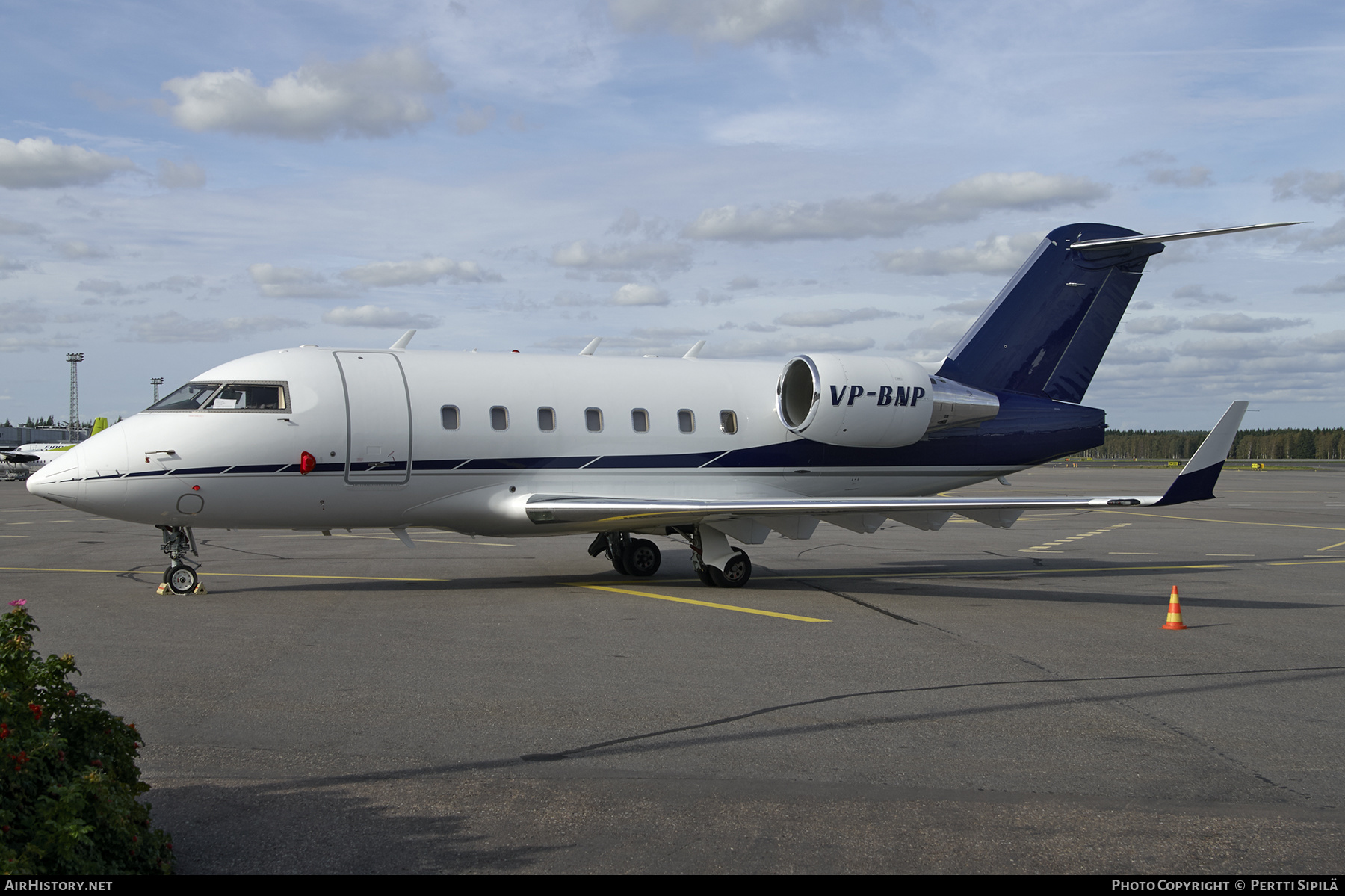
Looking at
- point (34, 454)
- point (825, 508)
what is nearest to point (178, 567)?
point (825, 508)

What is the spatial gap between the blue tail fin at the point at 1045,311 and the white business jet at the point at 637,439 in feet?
0.12

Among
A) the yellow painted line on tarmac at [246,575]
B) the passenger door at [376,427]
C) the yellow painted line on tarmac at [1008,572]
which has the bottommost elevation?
the yellow painted line on tarmac at [1008,572]

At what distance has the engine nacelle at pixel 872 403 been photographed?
1686cm

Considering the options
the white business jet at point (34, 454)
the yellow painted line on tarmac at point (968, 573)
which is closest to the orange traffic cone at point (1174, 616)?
the yellow painted line on tarmac at point (968, 573)

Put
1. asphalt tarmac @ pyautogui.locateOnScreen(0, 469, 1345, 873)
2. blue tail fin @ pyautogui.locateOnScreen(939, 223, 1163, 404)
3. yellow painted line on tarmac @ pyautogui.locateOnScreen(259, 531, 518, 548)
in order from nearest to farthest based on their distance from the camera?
asphalt tarmac @ pyautogui.locateOnScreen(0, 469, 1345, 873), blue tail fin @ pyautogui.locateOnScreen(939, 223, 1163, 404), yellow painted line on tarmac @ pyautogui.locateOnScreen(259, 531, 518, 548)

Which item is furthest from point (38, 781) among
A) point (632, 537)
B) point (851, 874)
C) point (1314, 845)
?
point (632, 537)

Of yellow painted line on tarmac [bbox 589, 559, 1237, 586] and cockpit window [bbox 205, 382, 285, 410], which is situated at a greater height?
cockpit window [bbox 205, 382, 285, 410]

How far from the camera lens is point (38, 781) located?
14.0 feet

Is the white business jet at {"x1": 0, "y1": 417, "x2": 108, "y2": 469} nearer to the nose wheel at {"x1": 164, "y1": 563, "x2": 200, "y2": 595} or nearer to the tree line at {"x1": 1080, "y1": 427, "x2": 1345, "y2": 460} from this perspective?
the nose wheel at {"x1": 164, "y1": 563, "x2": 200, "y2": 595}

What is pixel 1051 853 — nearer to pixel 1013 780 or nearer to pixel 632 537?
pixel 1013 780

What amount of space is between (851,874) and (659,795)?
1503 millimetres

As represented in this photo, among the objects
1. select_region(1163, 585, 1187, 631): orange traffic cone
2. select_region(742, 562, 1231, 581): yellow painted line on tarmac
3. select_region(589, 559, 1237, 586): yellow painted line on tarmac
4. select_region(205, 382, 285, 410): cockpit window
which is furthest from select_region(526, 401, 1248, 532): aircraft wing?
select_region(205, 382, 285, 410): cockpit window

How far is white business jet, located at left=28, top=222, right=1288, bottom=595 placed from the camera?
46.2ft

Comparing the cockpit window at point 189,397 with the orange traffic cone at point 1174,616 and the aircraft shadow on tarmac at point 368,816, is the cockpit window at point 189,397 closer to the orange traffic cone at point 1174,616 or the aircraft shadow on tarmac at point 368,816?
the aircraft shadow on tarmac at point 368,816
